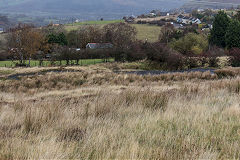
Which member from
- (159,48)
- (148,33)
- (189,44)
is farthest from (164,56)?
(148,33)

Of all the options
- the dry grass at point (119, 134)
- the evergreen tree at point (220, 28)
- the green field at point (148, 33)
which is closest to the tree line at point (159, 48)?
the evergreen tree at point (220, 28)

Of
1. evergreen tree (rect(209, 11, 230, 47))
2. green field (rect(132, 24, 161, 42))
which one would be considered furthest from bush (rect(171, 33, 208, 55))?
green field (rect(132, 24, 161, 42))

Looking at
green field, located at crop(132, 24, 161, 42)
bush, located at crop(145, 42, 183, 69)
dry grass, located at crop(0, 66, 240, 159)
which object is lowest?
bush, located at crop(145, 42, 183, 69)

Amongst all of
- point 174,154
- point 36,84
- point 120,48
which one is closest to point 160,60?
point 120,48

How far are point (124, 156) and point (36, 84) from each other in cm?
1956

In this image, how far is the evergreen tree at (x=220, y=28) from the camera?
2093 inches

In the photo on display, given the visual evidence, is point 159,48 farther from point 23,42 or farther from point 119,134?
point 119,134

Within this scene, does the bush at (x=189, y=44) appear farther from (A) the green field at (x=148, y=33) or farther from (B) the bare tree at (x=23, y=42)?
(B) the bare tree at (x=23, y=42)

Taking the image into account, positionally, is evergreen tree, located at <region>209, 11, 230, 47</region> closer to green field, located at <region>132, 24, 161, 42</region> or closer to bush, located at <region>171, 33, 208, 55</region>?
bush, located at <region>171, 33, 208, 55</region>

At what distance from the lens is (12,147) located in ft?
9.85

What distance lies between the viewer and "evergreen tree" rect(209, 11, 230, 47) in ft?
174

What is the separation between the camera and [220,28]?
53156mm

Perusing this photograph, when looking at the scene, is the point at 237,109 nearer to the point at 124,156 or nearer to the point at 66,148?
the point at 124,156

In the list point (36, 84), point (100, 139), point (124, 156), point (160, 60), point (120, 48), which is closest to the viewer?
point (124, 156)
